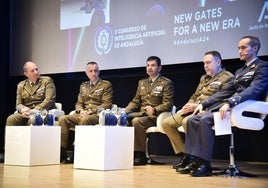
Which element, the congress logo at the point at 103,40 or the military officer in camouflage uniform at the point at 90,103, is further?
the congress logo at the point at 103,40

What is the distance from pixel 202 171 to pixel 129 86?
2.68m

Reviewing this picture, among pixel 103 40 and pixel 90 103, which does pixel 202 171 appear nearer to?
pixel 90 103

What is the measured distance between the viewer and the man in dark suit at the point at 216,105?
3.55 metres

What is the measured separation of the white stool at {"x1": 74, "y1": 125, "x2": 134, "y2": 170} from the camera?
3914mm

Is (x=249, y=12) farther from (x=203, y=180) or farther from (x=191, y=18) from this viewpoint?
(x=203, y=180)

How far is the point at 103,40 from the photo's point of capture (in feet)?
19.3

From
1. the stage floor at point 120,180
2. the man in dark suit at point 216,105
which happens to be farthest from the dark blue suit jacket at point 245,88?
the stage floor at point 120,180

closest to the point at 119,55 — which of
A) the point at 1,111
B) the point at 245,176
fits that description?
the point at 1,111

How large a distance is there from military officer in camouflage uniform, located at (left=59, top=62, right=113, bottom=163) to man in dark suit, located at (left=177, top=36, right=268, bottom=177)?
137cm

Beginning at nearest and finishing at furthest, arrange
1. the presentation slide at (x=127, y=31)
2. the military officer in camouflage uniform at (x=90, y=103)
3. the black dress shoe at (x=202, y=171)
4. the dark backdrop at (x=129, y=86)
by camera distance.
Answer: the black dress shoe at (x=202, y=171), the presentation slide at (x=127, y=31), the military officer in camouflage uniform at (x=90, y=103), the dark backdrop at (x=129, y=86)

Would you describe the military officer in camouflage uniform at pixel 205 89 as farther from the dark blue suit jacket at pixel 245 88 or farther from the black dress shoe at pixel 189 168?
the black dress shoe at pixel 189 168

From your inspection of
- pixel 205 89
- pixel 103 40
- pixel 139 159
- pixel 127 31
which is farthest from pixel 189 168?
pixel 103 40

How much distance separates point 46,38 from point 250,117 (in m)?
3.80

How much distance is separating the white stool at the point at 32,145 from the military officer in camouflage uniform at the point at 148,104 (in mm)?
821
